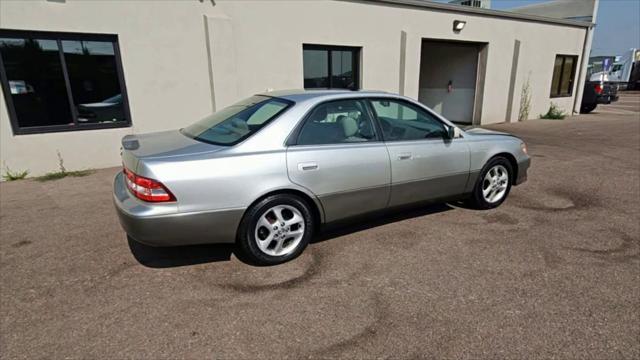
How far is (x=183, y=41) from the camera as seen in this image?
280 inches

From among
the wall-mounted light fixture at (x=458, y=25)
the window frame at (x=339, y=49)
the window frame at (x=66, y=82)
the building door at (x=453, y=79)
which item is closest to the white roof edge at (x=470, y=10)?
the wall-mounted light fixture at (x=458, y=25)

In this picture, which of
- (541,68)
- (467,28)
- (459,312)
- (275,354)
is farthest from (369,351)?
(541,68)

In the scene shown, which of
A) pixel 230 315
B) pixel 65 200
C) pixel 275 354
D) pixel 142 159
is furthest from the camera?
pixel 65 200

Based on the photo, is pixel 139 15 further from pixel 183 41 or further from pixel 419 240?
pixel 419 240

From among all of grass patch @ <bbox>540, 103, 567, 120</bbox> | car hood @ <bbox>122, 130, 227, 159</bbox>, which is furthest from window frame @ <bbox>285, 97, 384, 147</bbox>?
grass patch @ <bbox>540, 103, 567, 120</bbox>

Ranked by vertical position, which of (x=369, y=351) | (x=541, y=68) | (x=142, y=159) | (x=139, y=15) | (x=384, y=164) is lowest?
(x=369, y=351)

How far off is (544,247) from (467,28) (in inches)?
373

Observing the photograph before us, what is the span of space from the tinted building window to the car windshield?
14.7 meters

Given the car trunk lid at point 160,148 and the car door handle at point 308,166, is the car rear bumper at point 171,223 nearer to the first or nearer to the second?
the car trunk lid at point 160,148

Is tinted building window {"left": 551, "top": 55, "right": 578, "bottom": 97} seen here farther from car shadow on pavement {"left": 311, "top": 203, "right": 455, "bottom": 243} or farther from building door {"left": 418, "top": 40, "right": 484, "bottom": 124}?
car shadow on pavement {"left": 311, "top": 203, "right": 455, "bottom": 243}

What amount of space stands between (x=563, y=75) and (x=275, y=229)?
16.3 meters

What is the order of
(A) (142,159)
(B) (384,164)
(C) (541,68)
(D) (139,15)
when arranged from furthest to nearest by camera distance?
(C) (541,68), (D) (139,15), (B) (384,164), (A) (142,159)

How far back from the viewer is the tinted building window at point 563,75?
562 inches

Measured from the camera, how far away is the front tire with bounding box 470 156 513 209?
446 cm
